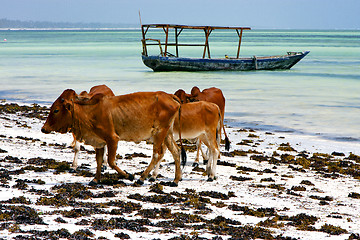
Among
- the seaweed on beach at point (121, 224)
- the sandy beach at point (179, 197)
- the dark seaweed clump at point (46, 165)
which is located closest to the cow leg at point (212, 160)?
the sandy beach at point (179, 197)

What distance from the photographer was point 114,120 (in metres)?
8.97

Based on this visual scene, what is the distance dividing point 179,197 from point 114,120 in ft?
6.08

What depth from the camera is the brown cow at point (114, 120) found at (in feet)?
28.9

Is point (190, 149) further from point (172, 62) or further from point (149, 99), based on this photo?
point (172, 62)

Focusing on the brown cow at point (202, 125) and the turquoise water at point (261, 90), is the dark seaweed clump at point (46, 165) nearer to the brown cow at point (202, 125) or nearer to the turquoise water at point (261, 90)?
the brown cow at point (202, 125)

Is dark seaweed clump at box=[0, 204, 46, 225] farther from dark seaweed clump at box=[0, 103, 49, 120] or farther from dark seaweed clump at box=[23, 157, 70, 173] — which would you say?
dark seaweed clump at box=[0, 103, 49, 120]

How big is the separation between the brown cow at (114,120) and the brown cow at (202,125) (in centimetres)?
59

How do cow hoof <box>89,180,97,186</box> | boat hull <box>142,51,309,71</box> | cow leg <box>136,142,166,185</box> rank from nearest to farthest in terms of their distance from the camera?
1. cow hoof <box>89,180,97,186</box>
2. cow leg <box>136,142,166,185</box>
3. boat hull <box>142,51,309,71</box>

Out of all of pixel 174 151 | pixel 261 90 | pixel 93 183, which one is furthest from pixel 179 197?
pixel 261 90

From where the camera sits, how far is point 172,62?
4309cm

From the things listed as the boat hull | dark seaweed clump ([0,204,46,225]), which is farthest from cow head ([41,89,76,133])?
the boat hull

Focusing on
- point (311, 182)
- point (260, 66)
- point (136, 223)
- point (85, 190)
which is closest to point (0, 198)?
point (85, 190)

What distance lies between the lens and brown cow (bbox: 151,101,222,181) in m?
9.91

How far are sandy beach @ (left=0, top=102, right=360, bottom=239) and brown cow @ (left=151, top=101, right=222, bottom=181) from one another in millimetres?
512
